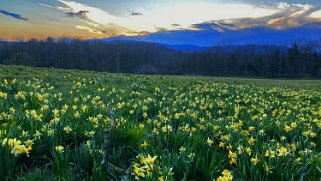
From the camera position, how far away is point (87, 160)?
3.06 metres

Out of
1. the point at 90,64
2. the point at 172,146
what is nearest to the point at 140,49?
the point at 90,64

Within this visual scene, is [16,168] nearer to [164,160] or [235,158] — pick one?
[164,160]

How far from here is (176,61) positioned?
17200cm

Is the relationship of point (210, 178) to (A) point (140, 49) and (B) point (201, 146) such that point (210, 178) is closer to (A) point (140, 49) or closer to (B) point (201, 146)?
(B) point (201, 146)

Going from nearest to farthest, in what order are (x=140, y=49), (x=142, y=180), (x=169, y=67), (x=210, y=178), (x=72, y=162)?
(x=142, y=180) → (x=210, y=178) → (x=72, y=162) → (x=169, y=67) → (x=140, y=49)

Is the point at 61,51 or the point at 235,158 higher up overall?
the point at 61,51

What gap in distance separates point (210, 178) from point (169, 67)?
6353 inches

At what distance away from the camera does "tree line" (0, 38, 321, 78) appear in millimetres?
137375

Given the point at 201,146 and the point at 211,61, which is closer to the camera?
the point at 201,146

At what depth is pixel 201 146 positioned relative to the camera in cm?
380

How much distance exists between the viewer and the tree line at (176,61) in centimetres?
13738

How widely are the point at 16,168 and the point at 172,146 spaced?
6.38ft

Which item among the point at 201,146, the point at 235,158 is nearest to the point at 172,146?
the point at 201,146

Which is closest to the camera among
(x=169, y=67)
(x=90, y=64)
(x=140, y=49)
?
(x=90, y=64)
